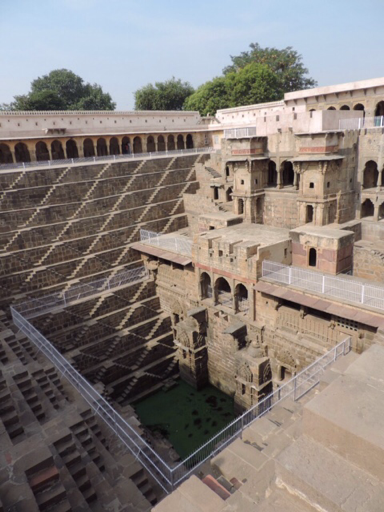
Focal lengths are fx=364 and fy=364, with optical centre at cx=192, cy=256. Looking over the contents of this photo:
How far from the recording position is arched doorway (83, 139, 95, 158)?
28.3m

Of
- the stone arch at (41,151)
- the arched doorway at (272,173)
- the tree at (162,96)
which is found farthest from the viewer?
the tree at (162,96)

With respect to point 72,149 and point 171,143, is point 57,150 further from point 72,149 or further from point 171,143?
point 171,143

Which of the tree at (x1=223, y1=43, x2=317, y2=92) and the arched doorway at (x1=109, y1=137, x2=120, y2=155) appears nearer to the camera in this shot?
the arched doorway at (x1=109, y1=137, x2=120, y2=155)

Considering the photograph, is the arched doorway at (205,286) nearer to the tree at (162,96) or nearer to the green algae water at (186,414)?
the green algae water at (186,414)

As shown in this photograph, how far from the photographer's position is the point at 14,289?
16.9 meters

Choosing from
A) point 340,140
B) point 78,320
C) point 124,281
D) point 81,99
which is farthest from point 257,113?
point 81,99

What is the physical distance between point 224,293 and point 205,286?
1.00m

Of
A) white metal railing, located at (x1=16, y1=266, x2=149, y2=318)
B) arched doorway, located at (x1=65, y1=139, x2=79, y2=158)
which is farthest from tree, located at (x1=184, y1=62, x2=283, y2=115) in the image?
white metal railing, located at (x1=16, y1=266, x2=149, y2=318)

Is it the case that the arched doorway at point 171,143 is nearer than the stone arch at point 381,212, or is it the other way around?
the stone arch at point 381,212

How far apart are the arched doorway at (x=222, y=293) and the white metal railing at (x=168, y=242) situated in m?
2.10

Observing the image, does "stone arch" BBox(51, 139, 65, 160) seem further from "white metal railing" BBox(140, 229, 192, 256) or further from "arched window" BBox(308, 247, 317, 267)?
"arched window" BBox(308, 247, 317, 267)

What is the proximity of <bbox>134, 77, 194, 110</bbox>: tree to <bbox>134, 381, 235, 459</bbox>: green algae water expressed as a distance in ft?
130

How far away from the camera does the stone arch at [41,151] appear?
87.8 ft

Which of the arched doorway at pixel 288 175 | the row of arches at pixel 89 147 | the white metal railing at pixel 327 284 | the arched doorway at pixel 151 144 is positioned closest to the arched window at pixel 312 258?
the white metal railing at pixel 327 284
